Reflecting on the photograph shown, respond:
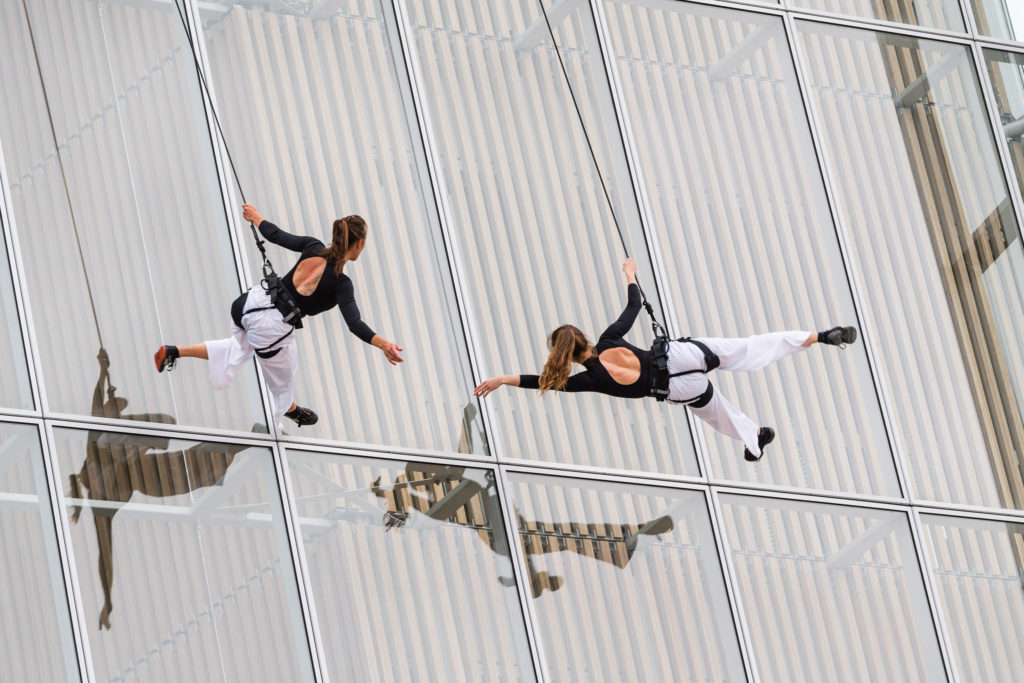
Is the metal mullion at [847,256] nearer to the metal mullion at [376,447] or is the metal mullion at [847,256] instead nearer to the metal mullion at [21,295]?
the metal mullion at [376,447]

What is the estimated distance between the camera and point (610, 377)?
9.66 m

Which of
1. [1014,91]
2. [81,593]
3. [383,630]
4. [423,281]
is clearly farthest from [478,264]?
[1014,91]

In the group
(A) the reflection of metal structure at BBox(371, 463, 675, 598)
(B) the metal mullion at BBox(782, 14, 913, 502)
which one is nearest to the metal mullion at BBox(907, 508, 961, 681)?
(B) the metal mullion at BBox(782, 14, 913, 502)

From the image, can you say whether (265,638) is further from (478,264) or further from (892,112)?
(892,112)

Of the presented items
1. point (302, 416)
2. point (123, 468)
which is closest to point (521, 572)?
point (302, 416)

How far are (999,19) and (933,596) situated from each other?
432 centimetres

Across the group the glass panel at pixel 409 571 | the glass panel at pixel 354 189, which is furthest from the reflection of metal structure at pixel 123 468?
the glass panel at pixel 354 189

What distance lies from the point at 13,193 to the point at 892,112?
18.8 feet

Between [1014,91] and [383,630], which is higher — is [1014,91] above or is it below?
above

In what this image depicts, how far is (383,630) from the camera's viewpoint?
31.2ft

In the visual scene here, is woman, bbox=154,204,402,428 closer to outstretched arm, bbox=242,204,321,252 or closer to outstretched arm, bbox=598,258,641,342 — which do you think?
outstretched arm, bbox=242,204,321,252

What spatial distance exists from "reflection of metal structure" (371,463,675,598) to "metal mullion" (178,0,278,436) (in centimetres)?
76

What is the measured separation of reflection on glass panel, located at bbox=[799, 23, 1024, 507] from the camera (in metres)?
11.5

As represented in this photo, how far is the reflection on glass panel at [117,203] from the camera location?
9492 mm
